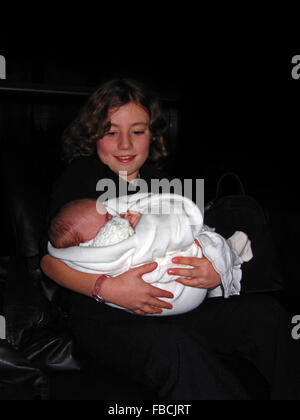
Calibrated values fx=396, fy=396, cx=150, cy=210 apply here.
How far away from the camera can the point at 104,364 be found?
1.13 meters

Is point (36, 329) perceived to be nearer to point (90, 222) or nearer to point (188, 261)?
point (90, 222)

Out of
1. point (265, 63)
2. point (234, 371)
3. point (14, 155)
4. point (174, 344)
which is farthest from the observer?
point (265, 63)

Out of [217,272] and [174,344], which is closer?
[174,344]

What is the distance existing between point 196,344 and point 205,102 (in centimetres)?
187

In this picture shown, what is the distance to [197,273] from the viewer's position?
1.11m

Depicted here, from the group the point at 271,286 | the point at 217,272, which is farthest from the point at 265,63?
the point at 217,272

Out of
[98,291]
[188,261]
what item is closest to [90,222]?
[98,291]

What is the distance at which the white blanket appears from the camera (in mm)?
1035

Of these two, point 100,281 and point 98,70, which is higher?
point 98,70

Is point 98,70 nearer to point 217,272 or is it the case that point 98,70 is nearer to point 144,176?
point 144,176

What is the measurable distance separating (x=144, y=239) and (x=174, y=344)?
A: 10.8 inches

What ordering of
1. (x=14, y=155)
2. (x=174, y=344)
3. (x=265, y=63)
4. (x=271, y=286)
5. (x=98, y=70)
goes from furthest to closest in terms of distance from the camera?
1. (x=98, y=70)
2. (x=265, y=63)
3. (x=14, y=155)
4. (x=271, y=286)
5. (x=174, y=344)

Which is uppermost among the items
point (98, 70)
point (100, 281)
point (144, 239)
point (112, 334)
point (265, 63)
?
point (98, 70)

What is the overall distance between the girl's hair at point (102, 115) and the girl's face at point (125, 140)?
0.08 ft
